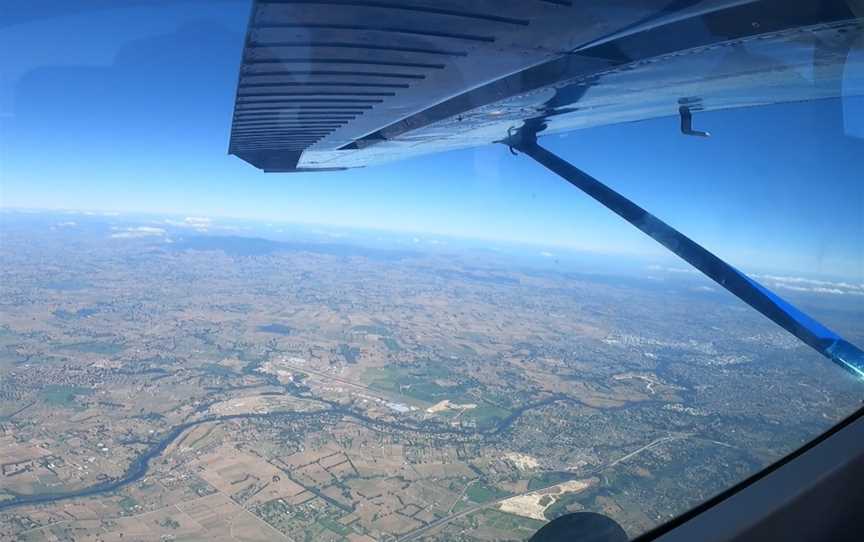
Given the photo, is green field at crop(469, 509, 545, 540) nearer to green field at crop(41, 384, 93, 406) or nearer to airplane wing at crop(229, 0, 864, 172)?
airplane wing at crop(229, 0, 864, 172)

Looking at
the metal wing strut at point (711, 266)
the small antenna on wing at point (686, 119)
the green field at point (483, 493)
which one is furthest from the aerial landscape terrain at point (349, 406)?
the small antenna on wing at point (686, 119)

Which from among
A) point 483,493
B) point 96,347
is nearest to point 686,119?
point 483,493

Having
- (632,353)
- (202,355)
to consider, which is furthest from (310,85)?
(632,353)

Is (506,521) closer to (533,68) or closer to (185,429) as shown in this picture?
(533,68)

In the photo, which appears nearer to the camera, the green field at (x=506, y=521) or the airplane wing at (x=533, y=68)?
the airplane wing at (x=533, y=68)

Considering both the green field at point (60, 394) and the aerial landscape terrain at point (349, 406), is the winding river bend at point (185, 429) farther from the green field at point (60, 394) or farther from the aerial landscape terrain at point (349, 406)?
the green field at point (60, 394)
